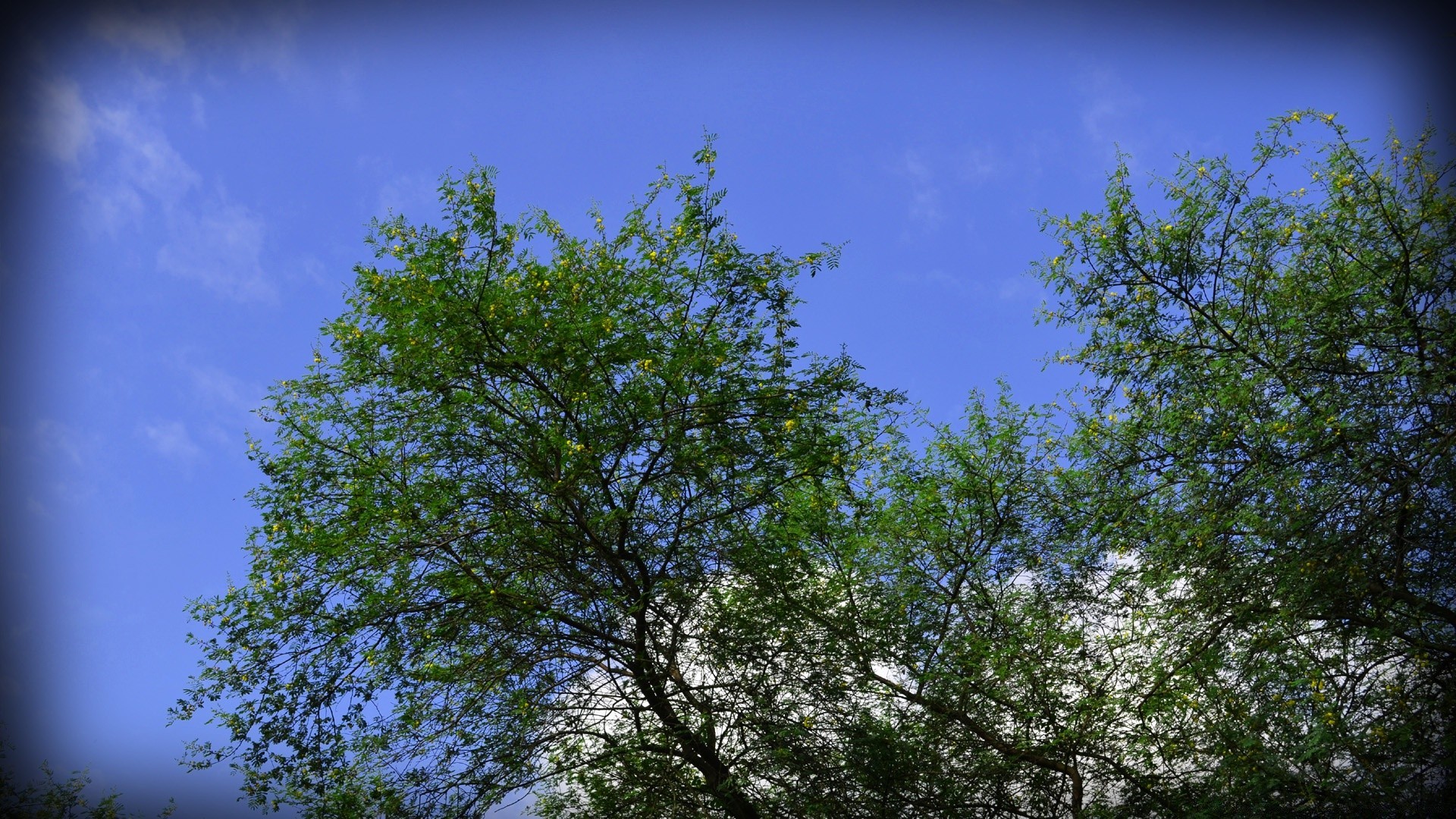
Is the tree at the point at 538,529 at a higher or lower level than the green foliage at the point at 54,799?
lower

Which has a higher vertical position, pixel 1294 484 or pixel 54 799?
pixel 54 799

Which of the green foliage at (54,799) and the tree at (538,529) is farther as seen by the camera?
the green foliage at (54,799)

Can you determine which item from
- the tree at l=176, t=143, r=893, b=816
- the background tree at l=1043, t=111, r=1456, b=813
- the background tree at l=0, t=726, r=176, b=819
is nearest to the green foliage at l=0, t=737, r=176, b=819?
the background tree at l=0, t=726, r=176, b=819

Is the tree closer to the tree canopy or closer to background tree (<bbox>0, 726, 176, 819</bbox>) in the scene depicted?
the tree canopy

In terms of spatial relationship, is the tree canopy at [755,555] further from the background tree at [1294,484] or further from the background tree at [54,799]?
the background tree at [54,799]

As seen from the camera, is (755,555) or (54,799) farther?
(54,799)

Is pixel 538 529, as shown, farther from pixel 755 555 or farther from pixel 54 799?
pixel 54 799

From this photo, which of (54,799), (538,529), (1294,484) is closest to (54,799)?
(54,799)

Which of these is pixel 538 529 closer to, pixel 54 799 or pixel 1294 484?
pixel 1294 484

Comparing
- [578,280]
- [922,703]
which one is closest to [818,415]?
[578,280]

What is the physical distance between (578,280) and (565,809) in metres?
4.70

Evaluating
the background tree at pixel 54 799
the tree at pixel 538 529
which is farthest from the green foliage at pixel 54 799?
the tree at pixel 538 529

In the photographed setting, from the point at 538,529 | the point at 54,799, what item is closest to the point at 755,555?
the point at 538,529

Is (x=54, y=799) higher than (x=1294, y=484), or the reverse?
(x=54, y=799)
